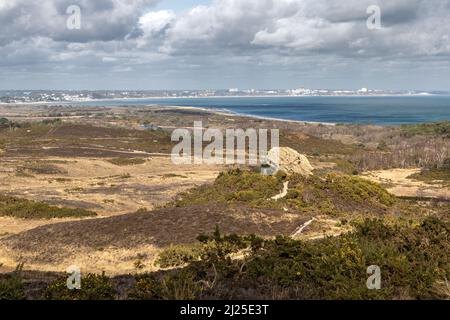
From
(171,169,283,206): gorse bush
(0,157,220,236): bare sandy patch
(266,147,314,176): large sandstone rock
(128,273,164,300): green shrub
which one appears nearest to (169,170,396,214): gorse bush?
(171,169,283,206): gorse bush

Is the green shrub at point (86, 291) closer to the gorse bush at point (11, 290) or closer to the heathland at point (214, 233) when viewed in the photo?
the heathland at point (214, 233)

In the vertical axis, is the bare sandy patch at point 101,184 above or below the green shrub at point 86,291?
below

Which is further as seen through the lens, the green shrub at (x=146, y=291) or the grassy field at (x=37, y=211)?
the grassy field at (x=37, y=211)

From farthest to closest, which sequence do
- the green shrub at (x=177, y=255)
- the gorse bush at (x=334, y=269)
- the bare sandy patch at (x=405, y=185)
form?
the bare sandy patch at (x=405, y=185) < the green shrub at (x=177, y=255) < the gorse bush at (x=334, y=269)

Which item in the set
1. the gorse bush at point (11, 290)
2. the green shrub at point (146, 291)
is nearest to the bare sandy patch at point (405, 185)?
the green shrub at point (146, 291)

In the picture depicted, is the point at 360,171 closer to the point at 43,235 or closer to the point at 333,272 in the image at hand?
the point at 43,235
